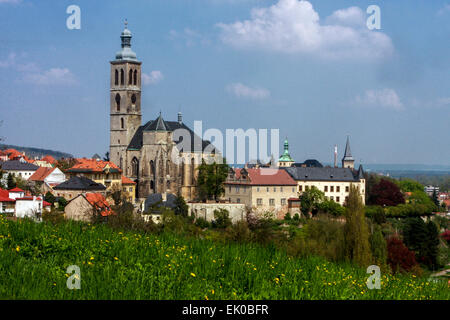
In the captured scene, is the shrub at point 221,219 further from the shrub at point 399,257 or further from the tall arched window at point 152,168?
the shrub at point 399,257

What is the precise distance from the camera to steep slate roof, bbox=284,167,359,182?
77.8m

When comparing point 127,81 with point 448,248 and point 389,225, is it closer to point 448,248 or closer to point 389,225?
point 389,225

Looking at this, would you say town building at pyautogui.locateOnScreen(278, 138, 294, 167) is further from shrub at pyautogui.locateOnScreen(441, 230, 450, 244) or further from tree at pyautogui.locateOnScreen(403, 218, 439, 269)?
tree at pyautogui.locateOnScreen(403, 218, 439, 269)

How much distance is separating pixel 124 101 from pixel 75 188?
67.2ft

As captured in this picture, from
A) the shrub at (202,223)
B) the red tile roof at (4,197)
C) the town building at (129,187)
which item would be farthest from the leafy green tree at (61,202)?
the shrub at (202,223)

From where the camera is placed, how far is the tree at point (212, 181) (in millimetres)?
68000

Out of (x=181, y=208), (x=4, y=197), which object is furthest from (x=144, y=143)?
(x=4, y=197)

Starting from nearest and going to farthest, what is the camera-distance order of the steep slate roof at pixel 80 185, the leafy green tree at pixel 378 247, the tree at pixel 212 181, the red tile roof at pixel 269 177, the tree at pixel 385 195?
the leafy green tree at pixel 378 247 → the steep slate roof at pixel 80 185 → the tree at pixel 212 181 → the red tile roof at pixel 269 177 → the tree at pixel 385 195

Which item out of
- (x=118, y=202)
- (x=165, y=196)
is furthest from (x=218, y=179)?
(x=118, y=202)

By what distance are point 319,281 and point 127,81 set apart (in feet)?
238

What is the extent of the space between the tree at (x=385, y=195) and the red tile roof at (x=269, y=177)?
16.8 metres

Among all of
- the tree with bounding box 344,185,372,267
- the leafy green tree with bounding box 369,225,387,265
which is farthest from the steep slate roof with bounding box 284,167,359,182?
the tree with bounding box 344,185,372,267

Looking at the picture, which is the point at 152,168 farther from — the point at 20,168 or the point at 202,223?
the point at 20,168

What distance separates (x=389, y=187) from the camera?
83.0 m
